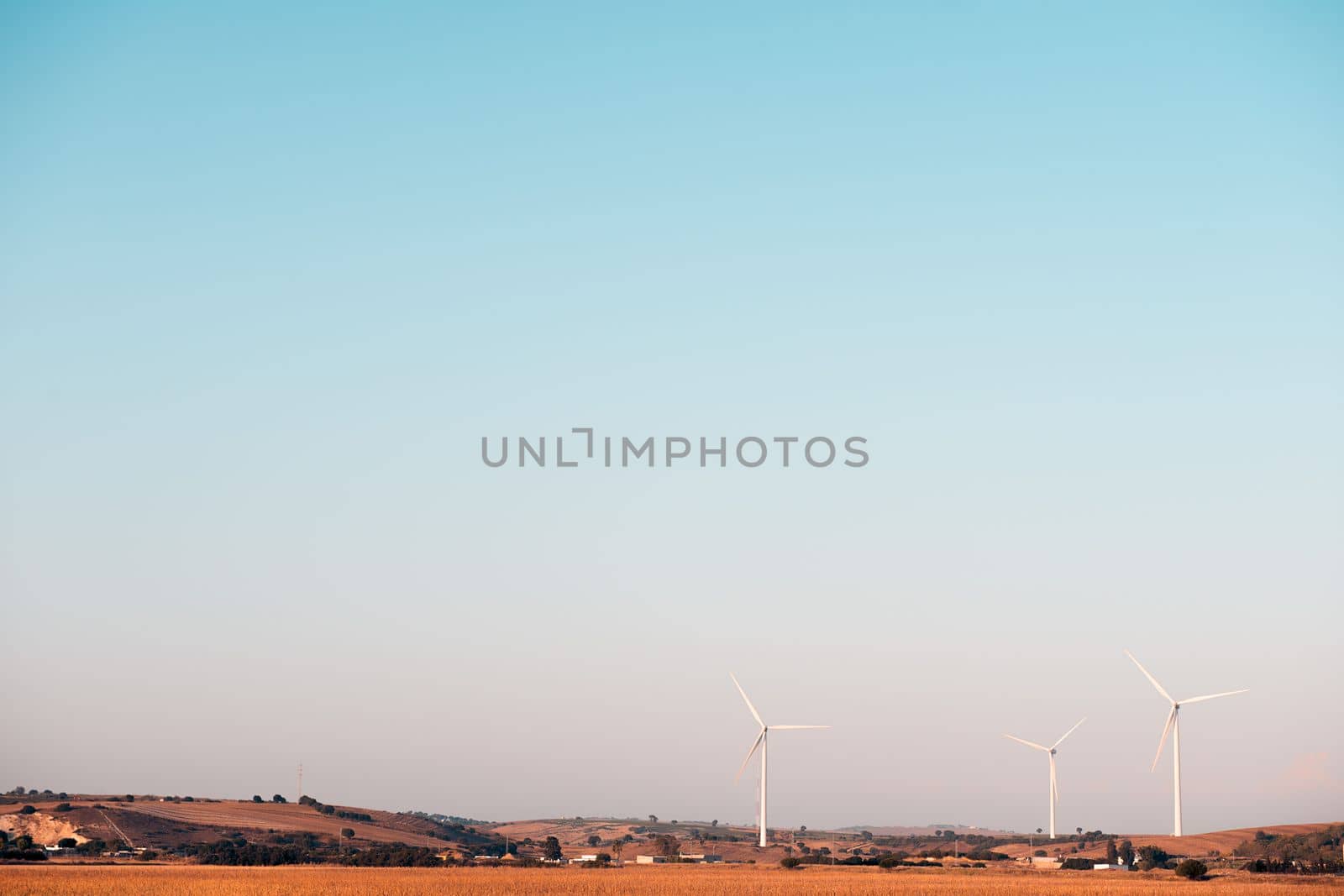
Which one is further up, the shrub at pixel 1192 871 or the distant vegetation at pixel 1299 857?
the shrub at pixel 1192 871

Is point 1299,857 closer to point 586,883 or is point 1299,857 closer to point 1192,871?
point 1192,871

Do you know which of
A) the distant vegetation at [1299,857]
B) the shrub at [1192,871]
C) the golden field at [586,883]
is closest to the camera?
the golden field at [586,883]

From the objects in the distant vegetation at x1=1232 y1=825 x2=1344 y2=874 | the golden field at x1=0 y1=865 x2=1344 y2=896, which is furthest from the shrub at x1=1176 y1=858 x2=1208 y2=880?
the distant vegetation at x1=1232 y1=825 x2=1344 y2=874

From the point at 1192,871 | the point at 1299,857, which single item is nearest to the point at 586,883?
the point at 1192,871

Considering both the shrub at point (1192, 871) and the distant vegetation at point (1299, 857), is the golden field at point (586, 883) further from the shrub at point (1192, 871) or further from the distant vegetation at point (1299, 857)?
the distant vegetation at point (1299, 857)

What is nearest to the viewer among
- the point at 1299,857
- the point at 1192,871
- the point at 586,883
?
the point at 586,883

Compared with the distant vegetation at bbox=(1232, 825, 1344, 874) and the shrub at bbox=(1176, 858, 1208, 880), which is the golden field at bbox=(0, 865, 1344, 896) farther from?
the distant vegetation at bbox=(1232, 825, 1344, 874)

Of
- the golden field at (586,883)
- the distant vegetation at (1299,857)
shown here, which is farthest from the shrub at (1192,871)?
the distant vegetation at (1299,857)

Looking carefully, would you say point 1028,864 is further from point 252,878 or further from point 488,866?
point 252,878
